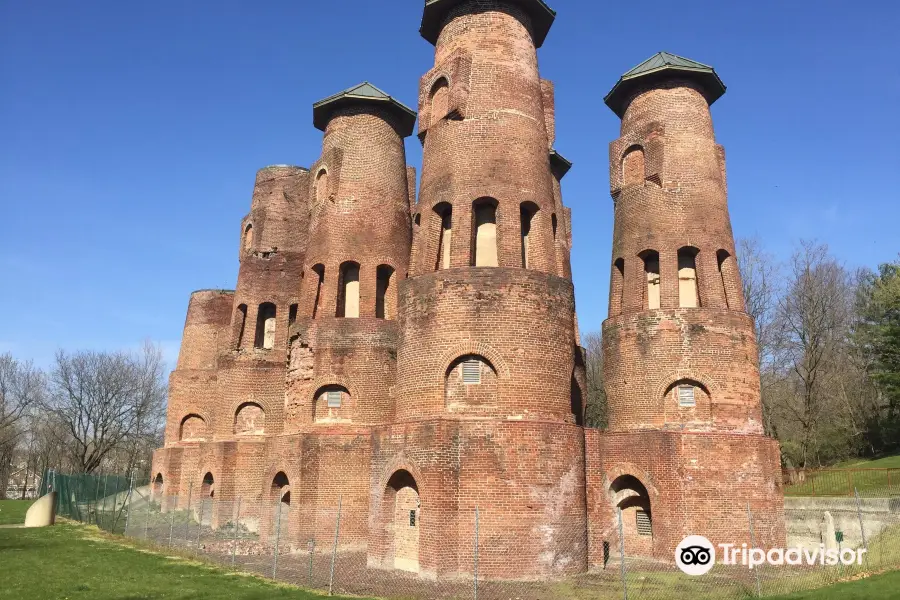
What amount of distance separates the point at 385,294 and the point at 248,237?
9.91 m

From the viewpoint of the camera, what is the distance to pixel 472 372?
15.9 meters

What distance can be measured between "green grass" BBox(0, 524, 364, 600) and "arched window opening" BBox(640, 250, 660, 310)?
509 inches

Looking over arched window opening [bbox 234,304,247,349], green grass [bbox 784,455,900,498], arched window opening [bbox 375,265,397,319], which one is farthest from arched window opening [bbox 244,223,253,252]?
green grass [bbox 784,455,900,498]

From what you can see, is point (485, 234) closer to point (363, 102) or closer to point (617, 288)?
point (617, 288)

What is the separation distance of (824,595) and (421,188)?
12735 millimetres

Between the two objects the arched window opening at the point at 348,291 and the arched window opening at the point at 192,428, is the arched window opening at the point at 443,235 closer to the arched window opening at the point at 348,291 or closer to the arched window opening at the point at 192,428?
the arched window opening at the point at 348,291

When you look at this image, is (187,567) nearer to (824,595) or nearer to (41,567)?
(41,567)

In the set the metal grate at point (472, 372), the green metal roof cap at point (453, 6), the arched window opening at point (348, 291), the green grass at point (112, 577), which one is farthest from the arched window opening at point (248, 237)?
the metal grate at point (472, 372)

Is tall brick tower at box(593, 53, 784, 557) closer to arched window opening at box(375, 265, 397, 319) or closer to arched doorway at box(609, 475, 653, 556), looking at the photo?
arched doorway at box(609, 475, 653, 556)

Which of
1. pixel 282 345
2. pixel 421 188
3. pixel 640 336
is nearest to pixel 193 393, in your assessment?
pixel 282 345

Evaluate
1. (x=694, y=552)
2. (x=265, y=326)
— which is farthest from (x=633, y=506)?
(x=265, y=326)

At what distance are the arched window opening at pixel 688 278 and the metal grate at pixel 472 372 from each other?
754 centimetres

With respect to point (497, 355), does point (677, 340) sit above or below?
above

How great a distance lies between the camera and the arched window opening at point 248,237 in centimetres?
2930
